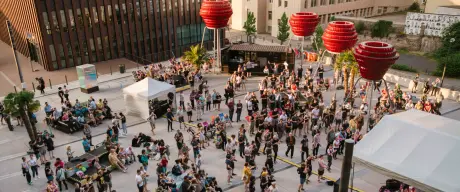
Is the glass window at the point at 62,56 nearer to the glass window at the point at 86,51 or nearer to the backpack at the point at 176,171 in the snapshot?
the glass window at the point at 86,51

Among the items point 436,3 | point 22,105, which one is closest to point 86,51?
point 22,105

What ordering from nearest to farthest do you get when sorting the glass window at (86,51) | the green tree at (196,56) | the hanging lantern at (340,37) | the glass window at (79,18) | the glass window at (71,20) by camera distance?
the hanging lantern at (340,37) < the green tree at (196,56) < the glass window at (71,20) < the glass window at (79,18) < the glass window at (86,51)

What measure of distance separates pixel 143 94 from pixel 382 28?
36.2 meters

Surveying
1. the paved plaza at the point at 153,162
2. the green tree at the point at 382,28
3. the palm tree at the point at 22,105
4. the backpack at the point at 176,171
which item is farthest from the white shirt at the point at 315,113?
the green tree at the point at 382,28

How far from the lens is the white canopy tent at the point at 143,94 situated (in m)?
23.2

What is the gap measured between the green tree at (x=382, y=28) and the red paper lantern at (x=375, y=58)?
30447 millimetres

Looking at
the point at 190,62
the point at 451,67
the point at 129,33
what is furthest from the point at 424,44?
the point at 129,33

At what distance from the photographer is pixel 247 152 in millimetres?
17359

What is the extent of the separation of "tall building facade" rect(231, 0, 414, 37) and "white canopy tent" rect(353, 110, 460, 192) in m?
37.2

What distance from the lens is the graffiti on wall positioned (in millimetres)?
43781

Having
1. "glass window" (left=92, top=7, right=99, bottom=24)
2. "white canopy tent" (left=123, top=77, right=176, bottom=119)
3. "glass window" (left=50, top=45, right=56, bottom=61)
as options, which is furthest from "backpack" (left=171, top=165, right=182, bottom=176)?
"glass window" (left=92, top=7, right=99, bottom=24)

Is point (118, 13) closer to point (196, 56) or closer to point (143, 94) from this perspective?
point (196, 56)

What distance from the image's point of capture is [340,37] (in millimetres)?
25078

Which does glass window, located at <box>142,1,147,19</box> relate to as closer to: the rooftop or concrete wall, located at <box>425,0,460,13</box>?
the rooftop
